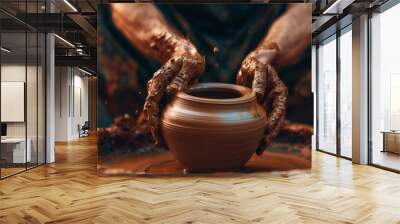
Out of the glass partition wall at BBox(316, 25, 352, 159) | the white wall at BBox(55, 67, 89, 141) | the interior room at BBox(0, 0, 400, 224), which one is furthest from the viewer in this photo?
the white wall at BBox(55, 67, 89, 141)

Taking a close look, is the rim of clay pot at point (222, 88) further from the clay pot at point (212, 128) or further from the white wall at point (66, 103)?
the white wall at point (66, 103)

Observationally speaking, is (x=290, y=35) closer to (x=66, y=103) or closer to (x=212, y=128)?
(x=212, y=128)

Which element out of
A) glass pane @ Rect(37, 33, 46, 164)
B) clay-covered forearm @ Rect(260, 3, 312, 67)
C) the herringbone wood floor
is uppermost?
clay-covered forearm @ Rect(260, 3, 312, 67)

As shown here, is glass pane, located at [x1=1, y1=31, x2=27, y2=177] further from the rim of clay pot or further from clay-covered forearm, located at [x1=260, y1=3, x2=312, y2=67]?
clay-covered forearm, located at [x1=260, y1=3, x2=312, y2=67]

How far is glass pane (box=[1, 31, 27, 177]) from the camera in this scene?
5.76 metres

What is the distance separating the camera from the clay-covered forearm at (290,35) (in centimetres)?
587

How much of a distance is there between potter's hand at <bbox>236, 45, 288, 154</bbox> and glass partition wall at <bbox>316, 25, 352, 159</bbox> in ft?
8.23

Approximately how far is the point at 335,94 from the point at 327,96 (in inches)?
22.5

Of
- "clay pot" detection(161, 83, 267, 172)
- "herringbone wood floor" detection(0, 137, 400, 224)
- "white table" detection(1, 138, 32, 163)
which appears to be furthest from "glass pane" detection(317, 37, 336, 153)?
"white table" detection(1, 138, 32, 163)

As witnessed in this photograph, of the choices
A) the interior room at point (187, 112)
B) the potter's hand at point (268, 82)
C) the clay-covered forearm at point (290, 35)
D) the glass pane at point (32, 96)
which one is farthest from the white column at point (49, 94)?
the clay-covered forearm at point (290, 35)

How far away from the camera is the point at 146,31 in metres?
5.73

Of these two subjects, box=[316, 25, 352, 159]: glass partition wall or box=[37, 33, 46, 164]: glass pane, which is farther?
box=[316, 25, 352, 159]: glass partition wall

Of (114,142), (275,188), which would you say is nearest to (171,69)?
(114,142)

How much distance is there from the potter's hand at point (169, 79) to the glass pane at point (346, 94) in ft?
12.2
